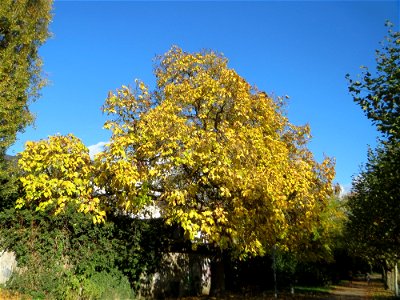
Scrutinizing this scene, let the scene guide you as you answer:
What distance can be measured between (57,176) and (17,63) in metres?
4.61

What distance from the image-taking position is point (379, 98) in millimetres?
10055

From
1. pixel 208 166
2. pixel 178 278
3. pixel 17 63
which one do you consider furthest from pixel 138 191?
pixel 178 278

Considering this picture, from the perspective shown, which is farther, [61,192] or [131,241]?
[131,241]

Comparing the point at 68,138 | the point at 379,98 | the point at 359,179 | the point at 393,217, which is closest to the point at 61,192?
the point at 68,138

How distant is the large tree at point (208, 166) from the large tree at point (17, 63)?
3100 millimetres

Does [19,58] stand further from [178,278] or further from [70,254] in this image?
[178,278]

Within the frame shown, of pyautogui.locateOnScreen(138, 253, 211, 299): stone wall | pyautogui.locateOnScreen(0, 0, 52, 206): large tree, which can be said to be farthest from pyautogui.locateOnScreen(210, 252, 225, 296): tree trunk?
pyautogui.locateOnScreen(0, 0, 52, 206): large tree

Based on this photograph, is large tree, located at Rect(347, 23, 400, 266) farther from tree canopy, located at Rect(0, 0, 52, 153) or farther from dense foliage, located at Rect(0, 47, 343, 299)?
tree canopy, located at Rect(0, 0, 52, 153)

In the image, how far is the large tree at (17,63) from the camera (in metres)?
13.8

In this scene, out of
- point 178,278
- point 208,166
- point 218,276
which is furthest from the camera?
point 218,276

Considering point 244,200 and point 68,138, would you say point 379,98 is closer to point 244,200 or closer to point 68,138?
point 244,200

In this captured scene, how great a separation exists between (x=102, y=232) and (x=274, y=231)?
6583 millimetres

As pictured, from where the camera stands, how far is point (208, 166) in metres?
13.6

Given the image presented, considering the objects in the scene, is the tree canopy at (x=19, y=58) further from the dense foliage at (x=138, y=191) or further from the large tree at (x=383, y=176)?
the large tree at (x=383, y=176)
